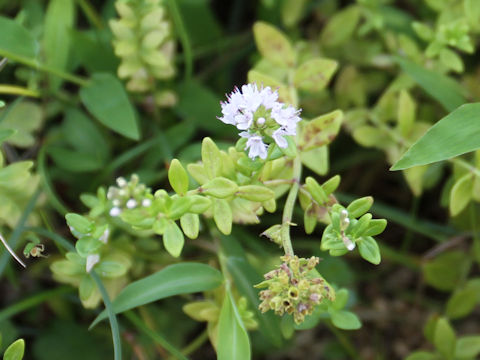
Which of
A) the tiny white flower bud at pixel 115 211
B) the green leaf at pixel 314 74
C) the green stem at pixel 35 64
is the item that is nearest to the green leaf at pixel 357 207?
the tiny white flower bud at pixel 115 211

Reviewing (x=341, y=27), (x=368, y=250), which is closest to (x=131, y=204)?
(x=368, y=250)

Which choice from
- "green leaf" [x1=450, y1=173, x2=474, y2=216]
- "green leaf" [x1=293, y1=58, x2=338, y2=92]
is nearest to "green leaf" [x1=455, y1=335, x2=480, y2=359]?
"green leaf" [x1=450, y1=173, x2=474, y2=216]

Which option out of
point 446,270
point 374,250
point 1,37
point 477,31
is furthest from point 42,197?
point 477,31

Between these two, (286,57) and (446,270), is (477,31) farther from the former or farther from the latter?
(446,270)

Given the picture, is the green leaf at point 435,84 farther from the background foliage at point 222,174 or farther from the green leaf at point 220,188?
the green leaf at point 220,188

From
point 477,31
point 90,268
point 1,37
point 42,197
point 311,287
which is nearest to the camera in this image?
point 311,287
